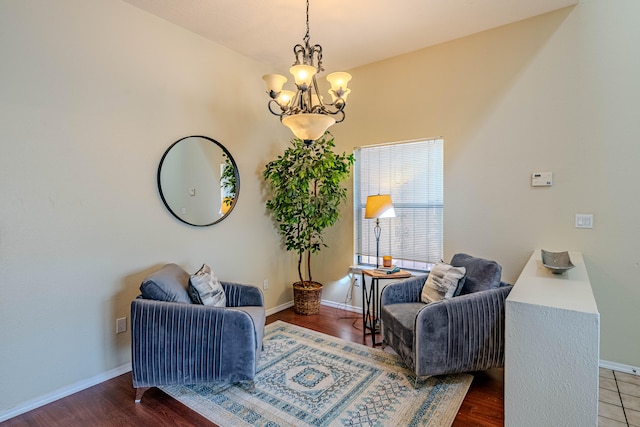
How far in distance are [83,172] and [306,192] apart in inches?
78.0

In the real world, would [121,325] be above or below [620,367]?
A: above

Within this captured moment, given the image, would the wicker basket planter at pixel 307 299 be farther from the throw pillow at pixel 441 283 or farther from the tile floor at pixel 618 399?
the tile floor at pixel 618 399

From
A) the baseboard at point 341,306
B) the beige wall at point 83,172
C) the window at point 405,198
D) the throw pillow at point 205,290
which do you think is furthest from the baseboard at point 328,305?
the throw pillow at point 205,290

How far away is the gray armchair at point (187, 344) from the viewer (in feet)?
6.97

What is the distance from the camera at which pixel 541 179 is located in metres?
2.77

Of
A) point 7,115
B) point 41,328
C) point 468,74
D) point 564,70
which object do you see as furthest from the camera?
point 468,74

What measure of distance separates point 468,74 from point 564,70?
758mm

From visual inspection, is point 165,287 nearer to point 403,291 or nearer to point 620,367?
point 403,291

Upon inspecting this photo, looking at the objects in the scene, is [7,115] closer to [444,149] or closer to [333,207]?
[333,207]

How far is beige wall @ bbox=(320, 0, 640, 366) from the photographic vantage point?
2479 millimetres

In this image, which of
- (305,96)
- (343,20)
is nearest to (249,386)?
(305,96)

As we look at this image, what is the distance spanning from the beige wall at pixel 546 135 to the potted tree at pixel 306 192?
90 cm

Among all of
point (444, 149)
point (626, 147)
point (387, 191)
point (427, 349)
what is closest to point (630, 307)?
point (626, 147)

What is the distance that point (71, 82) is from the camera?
2287 millimetres
